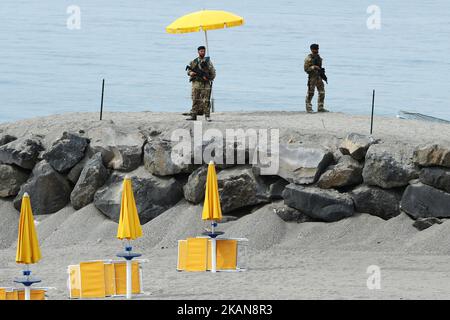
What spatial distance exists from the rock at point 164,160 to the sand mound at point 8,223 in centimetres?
269

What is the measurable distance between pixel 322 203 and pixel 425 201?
1.71 metres

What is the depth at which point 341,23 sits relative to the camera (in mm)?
66062

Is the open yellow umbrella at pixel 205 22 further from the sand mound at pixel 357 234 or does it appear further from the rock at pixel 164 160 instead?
the sand mound at pixel 357 234

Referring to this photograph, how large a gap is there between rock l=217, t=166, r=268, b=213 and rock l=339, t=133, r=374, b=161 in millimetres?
1556

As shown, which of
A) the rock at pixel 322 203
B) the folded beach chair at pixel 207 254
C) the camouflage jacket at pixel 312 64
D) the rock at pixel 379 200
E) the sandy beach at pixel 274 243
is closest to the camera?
the sandy beach at pixel 274 243

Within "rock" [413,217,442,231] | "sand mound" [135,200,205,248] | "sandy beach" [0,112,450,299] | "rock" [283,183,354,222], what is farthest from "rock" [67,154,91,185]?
"rock" [413,217,442,231]

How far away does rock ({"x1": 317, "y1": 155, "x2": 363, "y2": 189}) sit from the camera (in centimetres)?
2508

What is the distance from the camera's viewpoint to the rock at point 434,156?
79.9 ft

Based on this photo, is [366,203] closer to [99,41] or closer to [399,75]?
[399,75]

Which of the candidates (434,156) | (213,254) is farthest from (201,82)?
(213,254)

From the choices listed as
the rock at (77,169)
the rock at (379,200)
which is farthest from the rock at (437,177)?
the rock at (77,169)

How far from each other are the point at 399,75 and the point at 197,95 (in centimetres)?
2290

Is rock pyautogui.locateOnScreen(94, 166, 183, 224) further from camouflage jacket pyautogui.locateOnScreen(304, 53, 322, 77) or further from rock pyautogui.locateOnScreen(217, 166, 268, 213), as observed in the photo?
camouflage jacket pyautogui.locateOnScreen(304, 53, 322, 77)

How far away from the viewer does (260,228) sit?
998 inches
